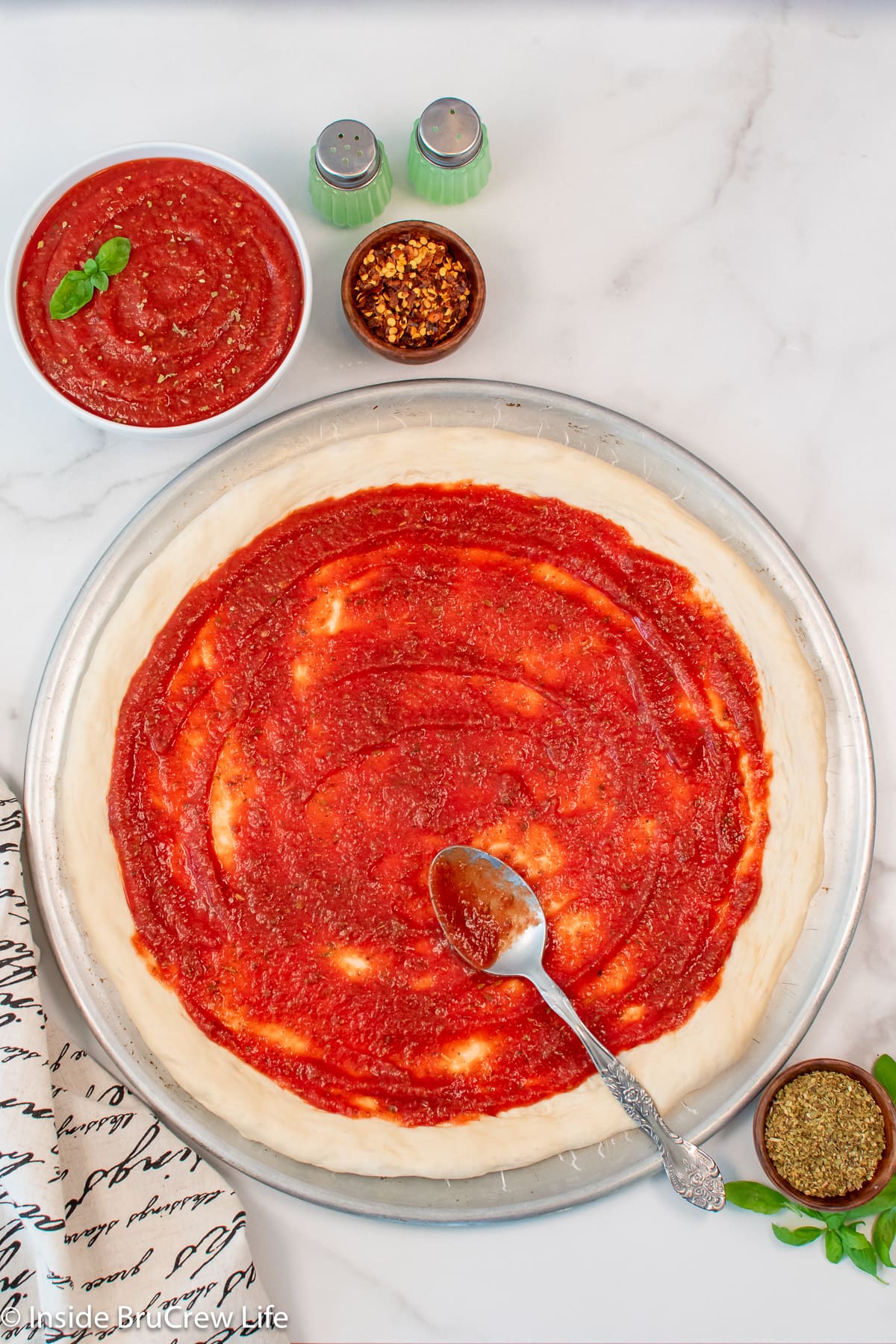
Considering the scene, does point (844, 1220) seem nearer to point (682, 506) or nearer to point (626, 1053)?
point (626, 1053)

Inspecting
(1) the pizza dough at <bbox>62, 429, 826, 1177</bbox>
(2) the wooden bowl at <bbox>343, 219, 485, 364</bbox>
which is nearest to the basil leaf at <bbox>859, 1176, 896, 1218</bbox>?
(1) the pizza dough at <bbox>62, 429, 826, 1177</bbox>

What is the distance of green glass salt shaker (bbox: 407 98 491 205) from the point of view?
3027mm

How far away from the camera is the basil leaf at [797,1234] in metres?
2.96

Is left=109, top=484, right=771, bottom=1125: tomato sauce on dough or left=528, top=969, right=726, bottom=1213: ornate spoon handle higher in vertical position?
left=109, top=484, right=771, bottom=1125: tomato sauce on dough

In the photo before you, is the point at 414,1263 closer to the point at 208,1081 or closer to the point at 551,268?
the point at 208,1081

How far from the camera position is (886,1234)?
2992 mm

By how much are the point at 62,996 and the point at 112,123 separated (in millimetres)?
2945

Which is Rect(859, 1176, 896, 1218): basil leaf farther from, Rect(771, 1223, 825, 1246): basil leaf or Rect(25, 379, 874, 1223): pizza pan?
Rect(25, 379, 874, 1223): pizza pan

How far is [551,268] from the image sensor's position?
332cm

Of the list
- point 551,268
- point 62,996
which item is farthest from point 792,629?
point 62,996

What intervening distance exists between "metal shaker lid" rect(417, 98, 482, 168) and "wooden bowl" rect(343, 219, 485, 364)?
260mm

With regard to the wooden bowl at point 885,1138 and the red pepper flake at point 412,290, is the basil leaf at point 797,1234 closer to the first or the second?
the wooden bowl at point 885,1138

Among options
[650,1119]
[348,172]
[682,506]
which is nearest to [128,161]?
[348,172]

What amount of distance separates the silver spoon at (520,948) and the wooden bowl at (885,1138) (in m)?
0.17
